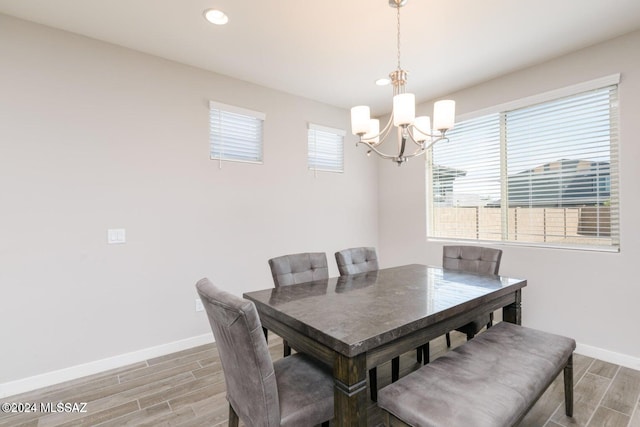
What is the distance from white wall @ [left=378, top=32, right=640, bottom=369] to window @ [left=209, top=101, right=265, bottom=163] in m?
2.52

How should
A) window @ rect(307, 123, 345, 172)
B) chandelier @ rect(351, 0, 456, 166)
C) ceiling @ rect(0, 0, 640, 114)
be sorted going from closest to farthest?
chandelier @ rect(351, 0, 456, 166)
ceiling @ rect(0, 0, 640, 114)
window @ rect(307, 123, 345, 172)

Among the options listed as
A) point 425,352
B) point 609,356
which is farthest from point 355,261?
point 609,356

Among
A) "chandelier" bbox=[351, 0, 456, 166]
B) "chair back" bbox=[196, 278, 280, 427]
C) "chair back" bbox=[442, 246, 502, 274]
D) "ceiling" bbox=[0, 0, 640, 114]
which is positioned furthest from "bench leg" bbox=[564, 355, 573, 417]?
"ceiling" bbox=[0, 0, 640, 114]

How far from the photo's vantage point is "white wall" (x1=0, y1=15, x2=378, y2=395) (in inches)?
91.4

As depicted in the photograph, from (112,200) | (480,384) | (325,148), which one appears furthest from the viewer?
(325,148)

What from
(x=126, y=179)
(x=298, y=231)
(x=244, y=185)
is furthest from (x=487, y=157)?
(x=126, y=179)

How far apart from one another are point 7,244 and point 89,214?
0.53 metres

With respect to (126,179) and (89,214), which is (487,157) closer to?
(126,179)

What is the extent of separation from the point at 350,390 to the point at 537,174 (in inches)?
120

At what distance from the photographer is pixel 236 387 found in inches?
56.6

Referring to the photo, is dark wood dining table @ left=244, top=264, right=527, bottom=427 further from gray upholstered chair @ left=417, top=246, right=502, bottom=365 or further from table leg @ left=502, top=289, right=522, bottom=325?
gray upholstered chair @ left=417, top=246, right=502, bottom=365

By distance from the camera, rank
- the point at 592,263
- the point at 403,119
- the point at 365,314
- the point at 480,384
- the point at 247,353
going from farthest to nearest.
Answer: the point at 592,263 < the point at 403,119 < the point at 365,314 < the point at 480,384 < the point at 247,353

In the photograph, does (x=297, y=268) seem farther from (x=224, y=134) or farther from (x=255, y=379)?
(x=224, y=134)

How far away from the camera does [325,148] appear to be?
13.6 feet
